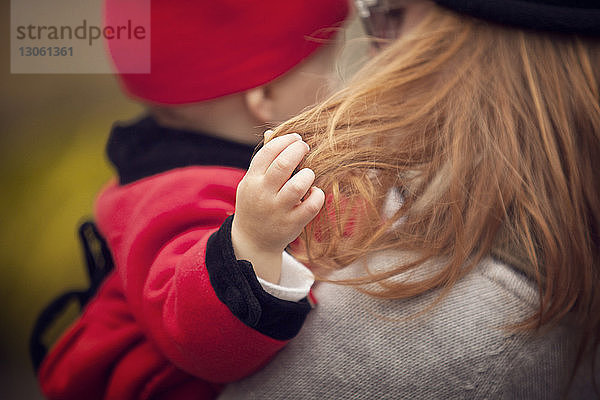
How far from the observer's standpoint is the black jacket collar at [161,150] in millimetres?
717

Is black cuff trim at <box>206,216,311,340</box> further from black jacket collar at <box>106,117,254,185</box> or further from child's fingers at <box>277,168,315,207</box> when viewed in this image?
black jacket collar at <box>106,117,254,185</box>

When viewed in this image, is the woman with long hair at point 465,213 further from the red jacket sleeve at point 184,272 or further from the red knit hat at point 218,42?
the red knit hat at point 218,42

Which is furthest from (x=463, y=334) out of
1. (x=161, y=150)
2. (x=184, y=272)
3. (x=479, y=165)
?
(x=161, y=150)

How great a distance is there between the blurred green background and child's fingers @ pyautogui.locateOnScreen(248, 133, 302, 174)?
90cm

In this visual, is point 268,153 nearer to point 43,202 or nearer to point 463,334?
point 463,334

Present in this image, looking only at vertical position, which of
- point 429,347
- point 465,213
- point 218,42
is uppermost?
point 218,42

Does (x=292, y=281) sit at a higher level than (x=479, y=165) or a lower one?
lower

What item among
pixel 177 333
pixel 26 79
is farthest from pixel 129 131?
pixel 26 79

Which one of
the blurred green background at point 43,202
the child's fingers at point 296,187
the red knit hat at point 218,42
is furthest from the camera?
the blurred green background at point 43,202

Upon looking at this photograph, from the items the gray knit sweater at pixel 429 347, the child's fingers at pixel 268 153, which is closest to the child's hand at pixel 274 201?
the child's fingers at pixel 268 153

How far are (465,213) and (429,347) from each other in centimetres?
14

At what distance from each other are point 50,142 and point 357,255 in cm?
111

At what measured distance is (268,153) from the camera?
1.55 feet

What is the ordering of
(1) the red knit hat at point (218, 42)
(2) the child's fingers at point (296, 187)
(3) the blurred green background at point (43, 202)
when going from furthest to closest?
(3) the blurred green background at point (43, 202) → (1) the red knit hat at point (218, 42) → (2) the child's fingers at point (296, 187)
